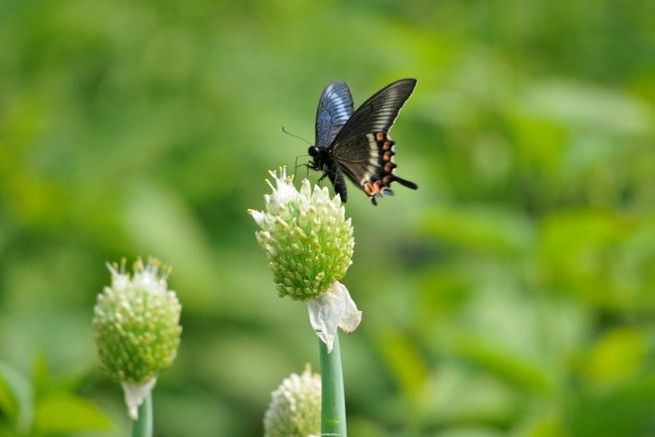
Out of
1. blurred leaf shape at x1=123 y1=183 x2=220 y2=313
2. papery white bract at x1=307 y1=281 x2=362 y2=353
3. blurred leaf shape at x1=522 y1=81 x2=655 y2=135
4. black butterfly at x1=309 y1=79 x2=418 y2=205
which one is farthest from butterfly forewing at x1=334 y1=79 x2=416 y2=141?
blurred leaf shape at x1=123 y1=183 x2=220 y2=313

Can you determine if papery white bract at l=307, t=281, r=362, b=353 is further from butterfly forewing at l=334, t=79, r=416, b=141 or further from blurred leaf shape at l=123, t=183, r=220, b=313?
blurred leaf shape at l=123, t=183, r=220, b=313

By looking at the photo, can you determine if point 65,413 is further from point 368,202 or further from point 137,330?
point 368,202

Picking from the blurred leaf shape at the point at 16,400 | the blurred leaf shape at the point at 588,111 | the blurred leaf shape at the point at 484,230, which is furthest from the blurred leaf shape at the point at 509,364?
the blurred leaf shape at the point at 16,400

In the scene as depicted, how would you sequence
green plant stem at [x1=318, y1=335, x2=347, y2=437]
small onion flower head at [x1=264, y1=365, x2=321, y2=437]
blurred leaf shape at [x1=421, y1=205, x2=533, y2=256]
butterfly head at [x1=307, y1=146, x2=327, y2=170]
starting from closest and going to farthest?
green plant stem at [x1=318, y1=335, x2=347, y2=437]
small onion flower head at [x1=264, y1=365, x2=321, y2=437]
butterfly head at [x1=307, y1=146, x2=327, y2=170]
blurred leaf shape at [x1=421, y1=205, x2=533, y2=256]

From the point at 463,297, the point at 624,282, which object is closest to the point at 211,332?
the point at 463,297

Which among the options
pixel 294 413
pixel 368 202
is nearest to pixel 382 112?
pixel 294 413

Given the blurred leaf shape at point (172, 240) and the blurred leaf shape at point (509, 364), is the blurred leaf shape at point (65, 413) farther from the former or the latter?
the blurred leaf shape at point (172, 240)
